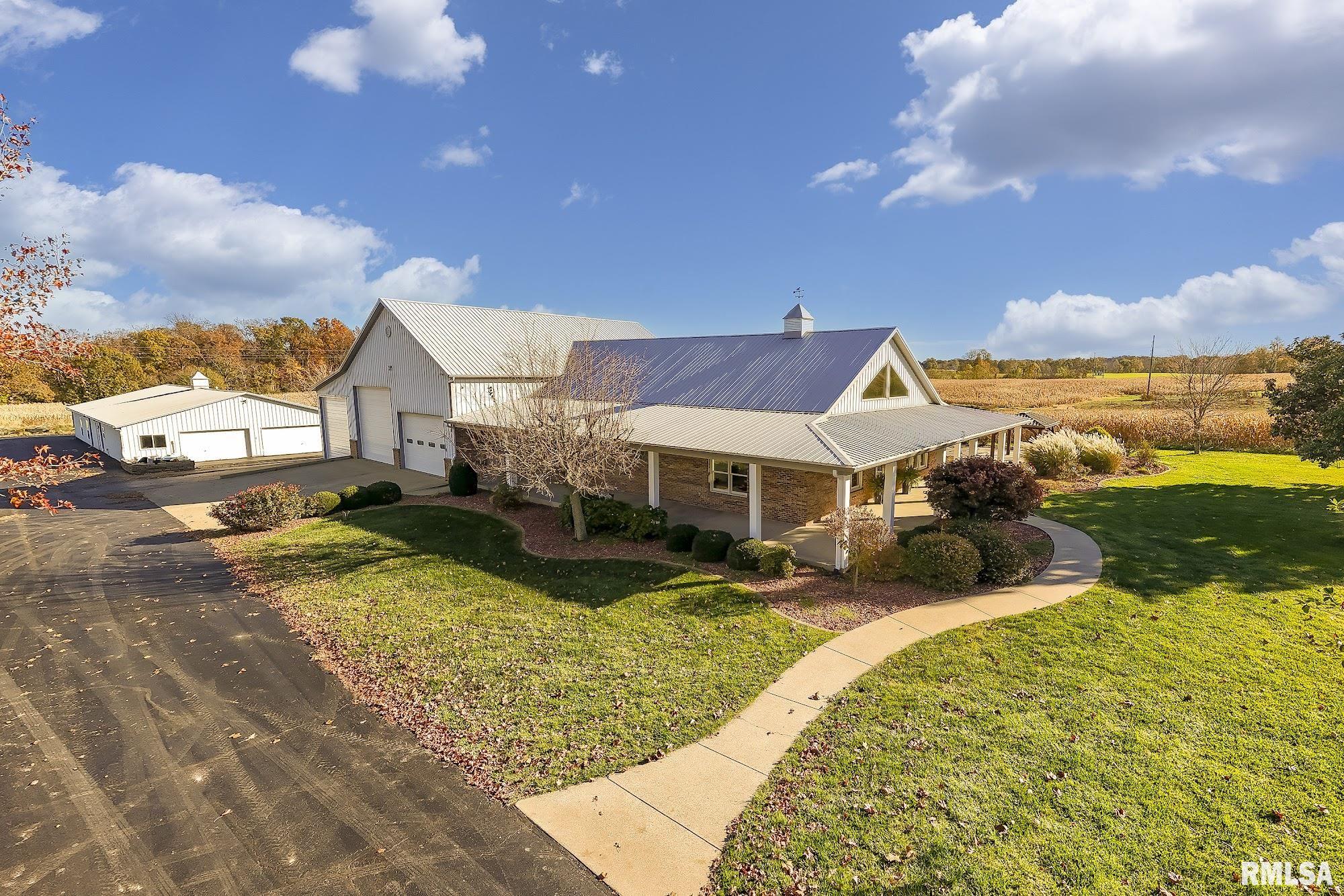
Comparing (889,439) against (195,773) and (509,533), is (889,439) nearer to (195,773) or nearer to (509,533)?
(509,533)

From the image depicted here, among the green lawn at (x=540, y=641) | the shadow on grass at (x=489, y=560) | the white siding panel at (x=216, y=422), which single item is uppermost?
the white siding panel at (x=216, y=422)

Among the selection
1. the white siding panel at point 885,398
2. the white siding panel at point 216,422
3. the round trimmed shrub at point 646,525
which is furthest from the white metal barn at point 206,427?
the white siding panel at point 885,398

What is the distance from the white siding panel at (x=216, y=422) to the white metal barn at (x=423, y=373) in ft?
13.3

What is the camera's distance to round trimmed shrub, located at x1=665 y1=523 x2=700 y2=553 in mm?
15320

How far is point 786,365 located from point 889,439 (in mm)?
5622

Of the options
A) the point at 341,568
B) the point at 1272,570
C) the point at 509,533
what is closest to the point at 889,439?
the point at 1272,570

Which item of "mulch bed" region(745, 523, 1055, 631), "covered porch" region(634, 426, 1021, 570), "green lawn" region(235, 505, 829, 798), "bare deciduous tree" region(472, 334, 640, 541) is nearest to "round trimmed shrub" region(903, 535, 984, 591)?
"mulch bed" region(745, 523, 1055, 631)

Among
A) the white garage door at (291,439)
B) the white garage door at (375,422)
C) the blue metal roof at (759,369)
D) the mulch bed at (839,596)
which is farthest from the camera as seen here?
the white garage door at (291,439)

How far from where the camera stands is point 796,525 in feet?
58.7

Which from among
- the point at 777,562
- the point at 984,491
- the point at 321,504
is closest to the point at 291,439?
the point at 321,504

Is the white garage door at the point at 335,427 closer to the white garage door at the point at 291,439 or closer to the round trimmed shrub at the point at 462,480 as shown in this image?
the white garage door at the point at 291,439

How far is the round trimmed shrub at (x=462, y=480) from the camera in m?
22.7

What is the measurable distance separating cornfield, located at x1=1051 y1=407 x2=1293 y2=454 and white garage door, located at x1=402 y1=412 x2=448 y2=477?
108 feet

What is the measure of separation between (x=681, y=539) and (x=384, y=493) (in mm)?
12798
